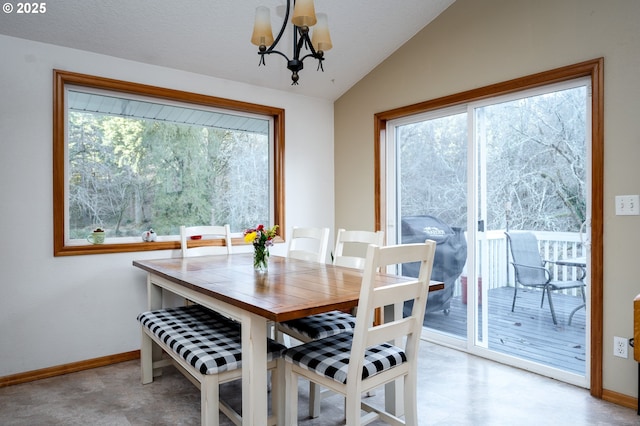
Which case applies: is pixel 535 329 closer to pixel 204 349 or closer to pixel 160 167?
pixel 204 349

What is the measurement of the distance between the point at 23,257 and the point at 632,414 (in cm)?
375

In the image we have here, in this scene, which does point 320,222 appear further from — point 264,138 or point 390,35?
point 390,35

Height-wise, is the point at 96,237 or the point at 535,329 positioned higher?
the point at 96,237

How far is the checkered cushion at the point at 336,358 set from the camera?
162 cm

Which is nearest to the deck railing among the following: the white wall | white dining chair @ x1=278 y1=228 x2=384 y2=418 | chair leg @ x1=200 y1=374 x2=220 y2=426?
white dining chair @ x1=278 y1=228 x2=384 y2=418

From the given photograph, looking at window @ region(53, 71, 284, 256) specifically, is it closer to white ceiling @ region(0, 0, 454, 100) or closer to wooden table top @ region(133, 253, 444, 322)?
white ceiling @ region(0, 0, 454, 100)

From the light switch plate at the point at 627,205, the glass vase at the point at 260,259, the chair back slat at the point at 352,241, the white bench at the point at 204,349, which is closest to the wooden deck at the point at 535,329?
the light switch plate at the point at 627,205

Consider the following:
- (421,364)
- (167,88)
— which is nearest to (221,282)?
(421,364)

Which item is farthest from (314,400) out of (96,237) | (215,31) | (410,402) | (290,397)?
(215,31)

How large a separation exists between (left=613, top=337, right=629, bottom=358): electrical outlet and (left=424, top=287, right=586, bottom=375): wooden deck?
0.88ft

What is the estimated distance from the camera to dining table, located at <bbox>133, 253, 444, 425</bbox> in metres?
1.60

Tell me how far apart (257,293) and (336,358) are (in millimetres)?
433

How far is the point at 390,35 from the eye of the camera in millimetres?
3426

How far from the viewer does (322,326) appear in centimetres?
219
